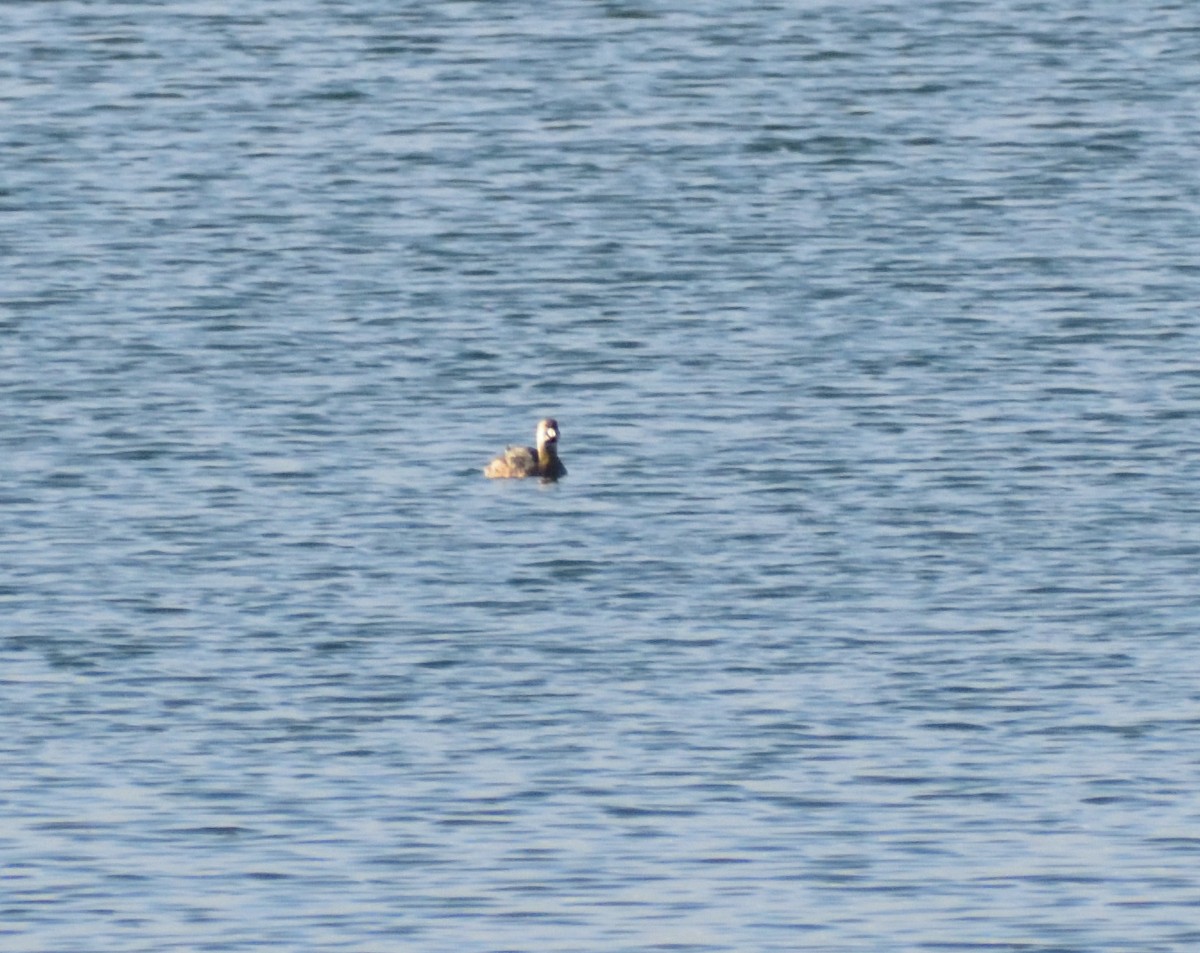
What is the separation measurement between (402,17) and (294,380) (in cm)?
1849

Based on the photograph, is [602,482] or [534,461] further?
[602,482]

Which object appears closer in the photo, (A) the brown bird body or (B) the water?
(B) the water

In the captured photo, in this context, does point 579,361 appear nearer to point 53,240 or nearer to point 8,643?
point 53,240

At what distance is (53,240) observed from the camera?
117ft

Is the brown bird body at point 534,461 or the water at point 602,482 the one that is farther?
the brown bird body at point 534,461

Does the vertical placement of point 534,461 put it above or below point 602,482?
above

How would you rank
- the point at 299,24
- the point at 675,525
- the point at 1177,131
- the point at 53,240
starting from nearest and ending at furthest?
1. the point at 675,525
2. the point at 53,240
3. the point at 1177,131
4. the point at 299,24

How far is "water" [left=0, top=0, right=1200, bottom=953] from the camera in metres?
17.4

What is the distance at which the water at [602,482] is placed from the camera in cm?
1739

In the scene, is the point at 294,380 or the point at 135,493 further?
the point at 294,380

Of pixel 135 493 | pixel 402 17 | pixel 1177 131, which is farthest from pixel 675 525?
pixel 402 17

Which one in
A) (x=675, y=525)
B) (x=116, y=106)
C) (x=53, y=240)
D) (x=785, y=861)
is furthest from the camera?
(x=116, y=106)

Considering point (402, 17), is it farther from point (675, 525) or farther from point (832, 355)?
point (675, 525)

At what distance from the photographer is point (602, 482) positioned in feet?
88.1
